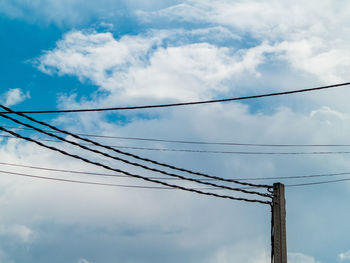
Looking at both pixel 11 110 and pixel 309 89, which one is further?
pixel 309 89

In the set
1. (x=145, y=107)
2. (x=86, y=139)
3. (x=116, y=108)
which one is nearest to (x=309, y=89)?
(x=145, y=107)

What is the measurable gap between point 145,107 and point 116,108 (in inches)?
31.4

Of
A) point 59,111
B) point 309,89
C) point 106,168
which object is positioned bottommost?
point 106,168

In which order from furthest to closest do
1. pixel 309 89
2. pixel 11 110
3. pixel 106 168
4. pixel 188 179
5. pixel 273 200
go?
pixel 273 200
pixel 188 179
pixel 106 168
pixel 309 89
pixel 11 110

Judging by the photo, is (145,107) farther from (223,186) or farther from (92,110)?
(223,186)

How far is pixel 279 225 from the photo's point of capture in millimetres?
13977

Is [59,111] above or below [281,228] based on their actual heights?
above

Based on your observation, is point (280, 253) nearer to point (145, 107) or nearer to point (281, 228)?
point (281, 228)

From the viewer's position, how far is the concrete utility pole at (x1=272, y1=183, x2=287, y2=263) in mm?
13688

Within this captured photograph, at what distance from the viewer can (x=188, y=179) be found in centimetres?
1316

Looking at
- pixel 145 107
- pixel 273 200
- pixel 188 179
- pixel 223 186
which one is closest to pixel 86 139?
pixel 145 107

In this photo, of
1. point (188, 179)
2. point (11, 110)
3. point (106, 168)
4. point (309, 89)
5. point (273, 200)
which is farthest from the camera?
point (273, 200)

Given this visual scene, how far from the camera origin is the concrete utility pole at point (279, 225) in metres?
13.7

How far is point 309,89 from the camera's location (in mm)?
10562
